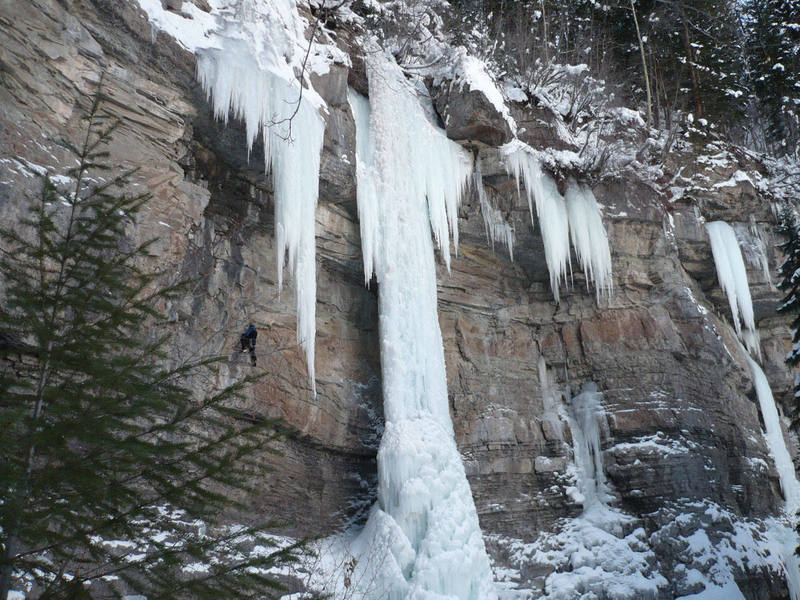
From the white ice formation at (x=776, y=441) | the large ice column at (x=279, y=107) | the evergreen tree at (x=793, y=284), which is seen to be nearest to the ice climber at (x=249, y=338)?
the large ice column at (x=279, y=107)

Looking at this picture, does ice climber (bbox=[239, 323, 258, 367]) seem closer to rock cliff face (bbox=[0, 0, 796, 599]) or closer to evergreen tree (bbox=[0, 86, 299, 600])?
rock cliff face (bbox=[0, 0, 796, 599])

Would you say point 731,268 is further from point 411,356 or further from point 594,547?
point 411,356

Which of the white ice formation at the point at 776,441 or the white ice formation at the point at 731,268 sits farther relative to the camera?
the white ice formation at the point at 731,268

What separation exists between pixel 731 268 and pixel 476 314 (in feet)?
18.3

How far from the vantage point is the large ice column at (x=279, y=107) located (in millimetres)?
9984

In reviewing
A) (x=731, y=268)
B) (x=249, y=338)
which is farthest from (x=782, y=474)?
(x=249, y=338)

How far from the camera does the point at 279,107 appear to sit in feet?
33.9

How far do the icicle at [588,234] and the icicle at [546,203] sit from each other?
199mm

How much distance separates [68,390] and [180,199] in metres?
6.32

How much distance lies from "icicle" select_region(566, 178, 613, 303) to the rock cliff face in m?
0.37

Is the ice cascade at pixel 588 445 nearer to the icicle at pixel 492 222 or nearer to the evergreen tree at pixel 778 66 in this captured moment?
the icicle at pixel 492 222

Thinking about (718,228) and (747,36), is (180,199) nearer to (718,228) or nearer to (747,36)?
(718,228)

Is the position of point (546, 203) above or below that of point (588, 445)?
above

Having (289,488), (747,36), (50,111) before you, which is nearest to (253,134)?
(50,111)
